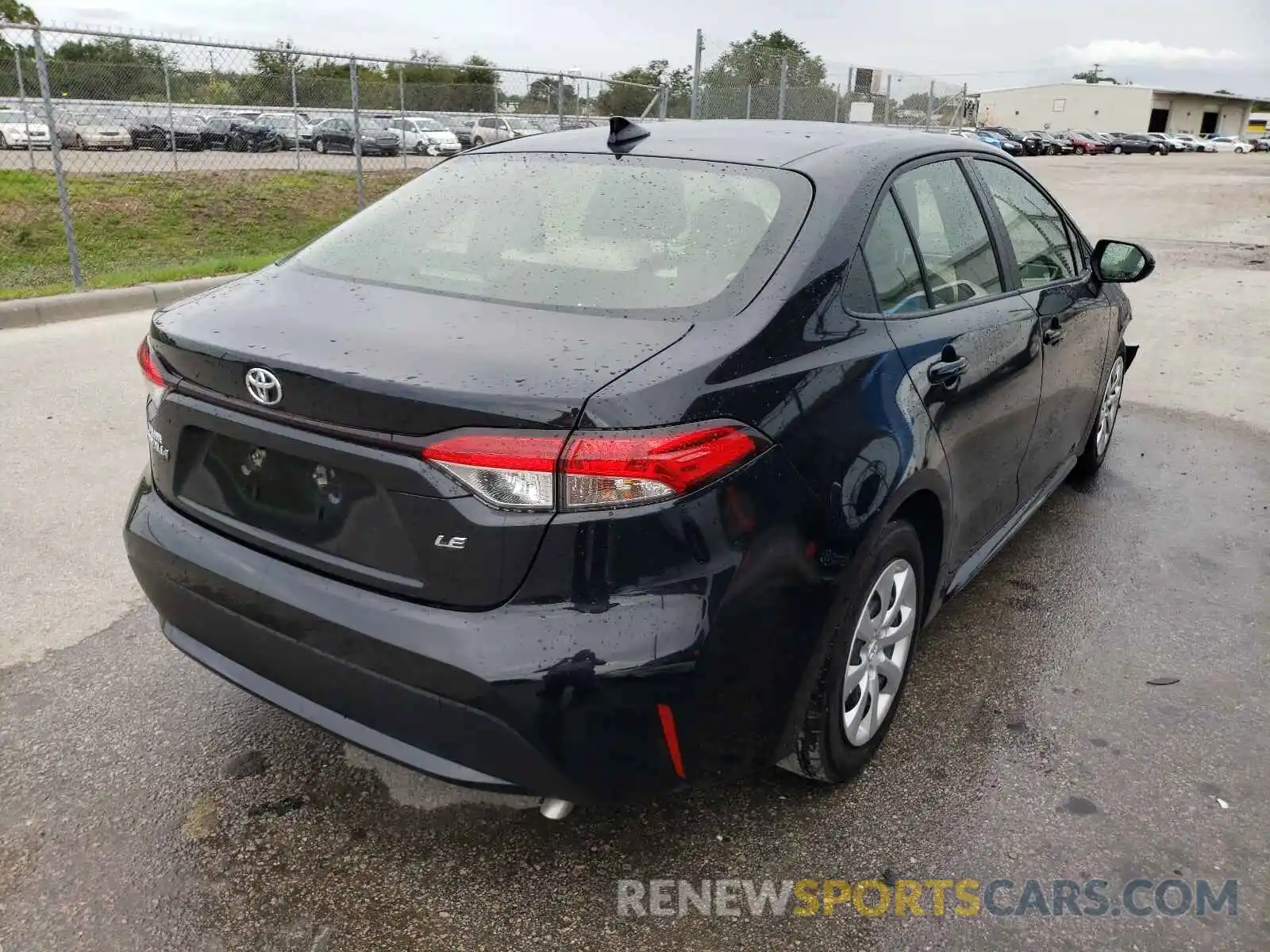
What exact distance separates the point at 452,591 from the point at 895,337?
130cm

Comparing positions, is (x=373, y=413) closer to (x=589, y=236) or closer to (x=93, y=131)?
(x=589, y=236)

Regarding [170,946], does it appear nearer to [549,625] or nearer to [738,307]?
[549,625]

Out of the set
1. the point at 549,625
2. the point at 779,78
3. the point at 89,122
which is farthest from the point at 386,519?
the point at 779,78

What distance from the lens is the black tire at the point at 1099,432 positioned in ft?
15.8

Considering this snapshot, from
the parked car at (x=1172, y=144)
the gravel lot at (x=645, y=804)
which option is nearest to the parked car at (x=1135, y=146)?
the parked car at (x=1172, y=144)

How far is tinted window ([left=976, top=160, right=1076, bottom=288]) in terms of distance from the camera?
11.6 ft

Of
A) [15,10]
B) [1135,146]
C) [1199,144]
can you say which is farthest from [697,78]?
[1199,144]

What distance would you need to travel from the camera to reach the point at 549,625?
1.94m

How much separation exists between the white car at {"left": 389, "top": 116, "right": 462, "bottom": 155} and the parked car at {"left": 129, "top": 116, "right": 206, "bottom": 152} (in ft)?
10.2

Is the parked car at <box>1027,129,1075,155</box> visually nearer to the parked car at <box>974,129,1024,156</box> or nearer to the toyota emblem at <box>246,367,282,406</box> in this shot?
the parked car at <box>974,129,1024,156</box>

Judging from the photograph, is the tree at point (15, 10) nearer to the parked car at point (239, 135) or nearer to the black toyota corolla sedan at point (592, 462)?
the parked car at point (239, 135)

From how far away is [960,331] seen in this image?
2.88m

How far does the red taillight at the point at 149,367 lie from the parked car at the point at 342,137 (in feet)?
41.1

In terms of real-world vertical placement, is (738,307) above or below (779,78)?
below
